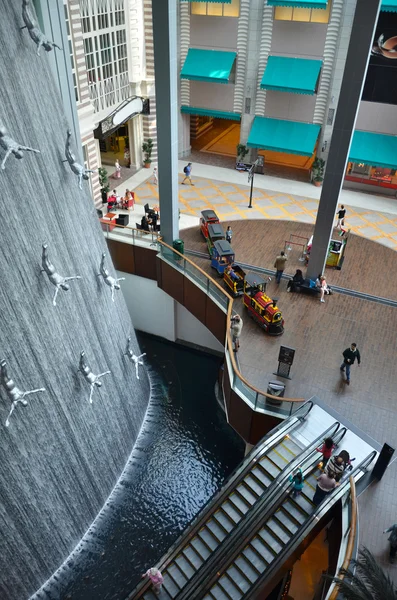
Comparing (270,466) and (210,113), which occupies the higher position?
(210,113)

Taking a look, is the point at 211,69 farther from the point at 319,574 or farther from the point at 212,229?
the point at 319,574

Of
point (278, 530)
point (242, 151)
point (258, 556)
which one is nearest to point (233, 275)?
point (278, 530)

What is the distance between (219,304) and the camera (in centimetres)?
1630

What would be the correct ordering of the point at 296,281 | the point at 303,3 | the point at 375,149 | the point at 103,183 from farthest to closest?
1. the point at 375,149
2. the point at 103,183
3. the point at 303,3
4. the point at 296,281

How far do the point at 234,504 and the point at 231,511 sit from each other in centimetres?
17

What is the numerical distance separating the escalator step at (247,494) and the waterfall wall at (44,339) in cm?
414

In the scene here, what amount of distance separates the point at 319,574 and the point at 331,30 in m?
22.4

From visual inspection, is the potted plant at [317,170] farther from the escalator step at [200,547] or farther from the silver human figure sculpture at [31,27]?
the escalator step at [200,547]

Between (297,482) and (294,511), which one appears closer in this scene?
(297,482)

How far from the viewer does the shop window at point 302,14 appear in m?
23.2

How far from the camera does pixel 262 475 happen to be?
480 inches

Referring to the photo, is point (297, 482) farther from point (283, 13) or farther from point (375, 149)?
point (283, 13)

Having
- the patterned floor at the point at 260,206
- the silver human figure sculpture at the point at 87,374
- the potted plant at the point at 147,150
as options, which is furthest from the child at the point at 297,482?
the potted plant at the point at 147,150

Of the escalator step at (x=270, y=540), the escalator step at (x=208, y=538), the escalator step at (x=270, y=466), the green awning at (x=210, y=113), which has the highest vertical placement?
the green awning at (x=210, y=113)
